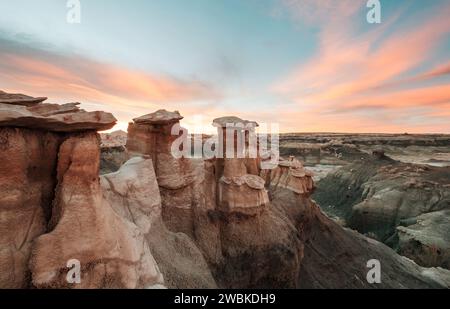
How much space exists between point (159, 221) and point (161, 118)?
323cm

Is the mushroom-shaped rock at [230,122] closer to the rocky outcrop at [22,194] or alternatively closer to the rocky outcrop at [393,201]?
the rocky outcrop at [22,194]

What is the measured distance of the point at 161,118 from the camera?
9.88 m

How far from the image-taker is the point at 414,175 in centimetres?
3825

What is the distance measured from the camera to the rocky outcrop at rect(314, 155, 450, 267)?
23422 mm

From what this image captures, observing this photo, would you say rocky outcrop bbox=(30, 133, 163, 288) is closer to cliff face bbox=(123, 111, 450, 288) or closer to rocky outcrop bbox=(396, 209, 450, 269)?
cliff face bbox=(123, 111, 450, 288)

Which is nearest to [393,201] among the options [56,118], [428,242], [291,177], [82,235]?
[428,242]

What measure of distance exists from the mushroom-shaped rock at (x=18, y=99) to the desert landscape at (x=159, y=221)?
0.04 m

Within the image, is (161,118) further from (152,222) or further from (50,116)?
→ (50,116)

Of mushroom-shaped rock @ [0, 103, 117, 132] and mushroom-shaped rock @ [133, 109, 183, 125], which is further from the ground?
mushroom-shaped rock @ [133, 109, 183, 125]

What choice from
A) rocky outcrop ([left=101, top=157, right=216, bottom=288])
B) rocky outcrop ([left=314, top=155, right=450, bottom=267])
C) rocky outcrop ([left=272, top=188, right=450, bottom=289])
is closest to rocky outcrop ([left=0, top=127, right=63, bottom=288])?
rocky outcrop ([left=101, top=157, right=216, bottom=288])

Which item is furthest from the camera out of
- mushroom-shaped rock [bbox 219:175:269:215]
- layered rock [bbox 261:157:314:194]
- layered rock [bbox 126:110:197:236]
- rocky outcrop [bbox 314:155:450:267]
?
rocky outcrop [bbox 314:155:450:267]

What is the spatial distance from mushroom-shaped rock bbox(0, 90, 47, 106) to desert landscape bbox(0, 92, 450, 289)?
4cm

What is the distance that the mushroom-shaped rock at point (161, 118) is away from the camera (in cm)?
991
